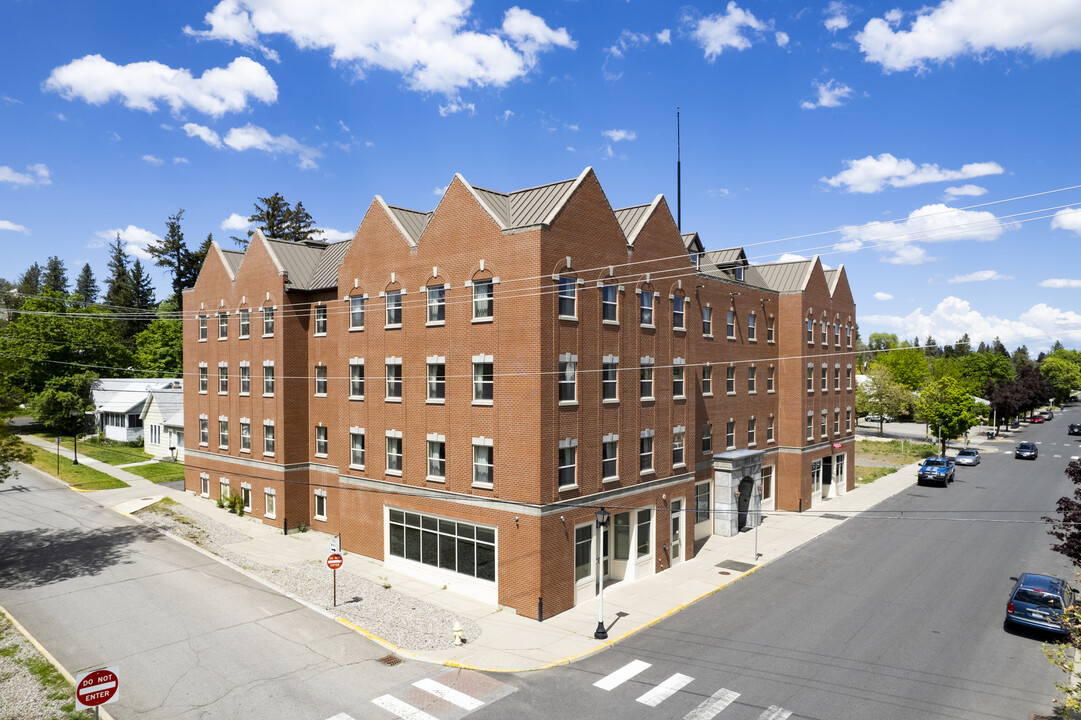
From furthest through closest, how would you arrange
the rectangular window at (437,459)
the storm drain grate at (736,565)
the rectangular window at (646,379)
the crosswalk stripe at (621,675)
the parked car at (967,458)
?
the parked car at (967,458), the storm drain grate at (736,565), the rectangular window at (646,379), the rectangular window at (437,459), the crosswalk stripe at (621,675)

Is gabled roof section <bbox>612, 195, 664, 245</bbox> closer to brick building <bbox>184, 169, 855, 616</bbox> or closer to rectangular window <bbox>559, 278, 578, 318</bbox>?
brick building <bbox>184, 169, 855, 616</bbox>

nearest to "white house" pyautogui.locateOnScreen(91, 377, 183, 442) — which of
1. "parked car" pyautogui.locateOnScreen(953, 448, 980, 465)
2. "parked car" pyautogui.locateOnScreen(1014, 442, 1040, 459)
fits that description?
"parked car" pyautogui.locateOnScreen(953, 448, 980, 465)

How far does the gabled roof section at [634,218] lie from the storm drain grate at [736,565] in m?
15.1

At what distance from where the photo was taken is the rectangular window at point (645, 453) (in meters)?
26.8

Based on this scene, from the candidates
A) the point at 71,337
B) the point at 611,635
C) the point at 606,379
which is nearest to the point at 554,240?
the point at 606,379

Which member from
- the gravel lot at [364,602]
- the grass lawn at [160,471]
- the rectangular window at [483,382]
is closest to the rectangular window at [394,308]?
the rectangular window at [483,382]

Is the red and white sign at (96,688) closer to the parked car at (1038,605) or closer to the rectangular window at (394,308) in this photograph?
the rectangular window at (394,308)

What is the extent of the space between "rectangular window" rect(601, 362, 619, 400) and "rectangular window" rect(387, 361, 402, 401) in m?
9.00

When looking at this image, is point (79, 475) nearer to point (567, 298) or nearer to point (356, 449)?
point (356, 449)

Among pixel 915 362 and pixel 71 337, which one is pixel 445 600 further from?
pixel 915 362

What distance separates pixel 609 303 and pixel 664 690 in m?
14.1

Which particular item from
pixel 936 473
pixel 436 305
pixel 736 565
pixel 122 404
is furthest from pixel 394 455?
pixel 122 404

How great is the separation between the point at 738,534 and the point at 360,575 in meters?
20.3

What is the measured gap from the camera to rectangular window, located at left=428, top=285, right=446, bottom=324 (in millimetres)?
25781
